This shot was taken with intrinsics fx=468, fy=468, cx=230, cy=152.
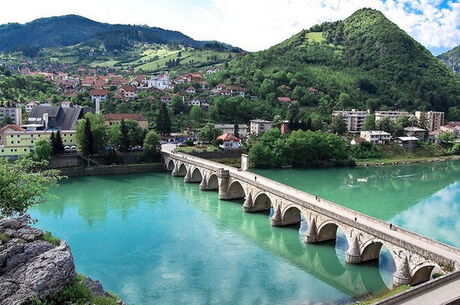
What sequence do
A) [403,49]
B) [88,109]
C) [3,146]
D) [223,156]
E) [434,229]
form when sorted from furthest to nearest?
[403,49]
[88,109]
[223,156]
[3,146]
[434,229]

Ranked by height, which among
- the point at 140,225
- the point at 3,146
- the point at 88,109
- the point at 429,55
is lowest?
the point at 140,225

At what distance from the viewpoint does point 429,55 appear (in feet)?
362

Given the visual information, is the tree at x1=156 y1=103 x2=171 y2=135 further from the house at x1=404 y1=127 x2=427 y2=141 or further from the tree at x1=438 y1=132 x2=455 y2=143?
the tree at x1=438 y1=132 x2=455 y2=143

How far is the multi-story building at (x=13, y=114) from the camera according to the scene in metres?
57.8

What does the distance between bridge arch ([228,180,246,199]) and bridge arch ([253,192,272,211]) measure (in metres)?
3.97

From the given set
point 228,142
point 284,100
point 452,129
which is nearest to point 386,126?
point 452,129

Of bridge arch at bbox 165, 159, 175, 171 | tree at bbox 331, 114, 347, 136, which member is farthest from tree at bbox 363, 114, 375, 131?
bridge arch at bbox 165, 159, 175, 171

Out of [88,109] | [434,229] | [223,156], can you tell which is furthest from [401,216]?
[88,109]

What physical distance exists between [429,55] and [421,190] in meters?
77.2

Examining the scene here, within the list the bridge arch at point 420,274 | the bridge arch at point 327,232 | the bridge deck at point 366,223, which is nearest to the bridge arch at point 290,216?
the bridge deck at point 366,223

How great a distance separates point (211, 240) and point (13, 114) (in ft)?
142

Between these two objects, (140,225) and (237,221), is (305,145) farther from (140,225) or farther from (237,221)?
(140,225)

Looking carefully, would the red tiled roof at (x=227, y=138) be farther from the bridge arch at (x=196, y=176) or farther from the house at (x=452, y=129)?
the house at (x=452, y=129)

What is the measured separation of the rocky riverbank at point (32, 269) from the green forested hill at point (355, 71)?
72.8 meters
